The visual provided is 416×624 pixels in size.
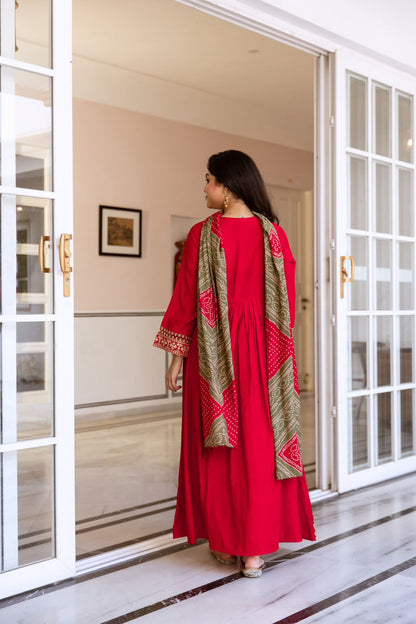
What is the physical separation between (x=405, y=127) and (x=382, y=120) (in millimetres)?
257

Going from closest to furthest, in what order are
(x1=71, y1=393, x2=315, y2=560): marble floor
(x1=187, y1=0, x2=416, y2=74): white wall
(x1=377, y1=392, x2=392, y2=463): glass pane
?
(x1=71, y1=393, x2=315, y2=560): marble floor, (x1=187, y1=0, x2=416, y2=74): white wall, (x1=377, y1=392, x2=392, y2=463): glass pane

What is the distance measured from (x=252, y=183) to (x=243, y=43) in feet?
9.70

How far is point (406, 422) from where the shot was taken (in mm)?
4023

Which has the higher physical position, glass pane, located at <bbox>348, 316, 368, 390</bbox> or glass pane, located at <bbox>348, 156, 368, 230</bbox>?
glass pane, located at <bbox>348, 156, 368, 230</bbox>

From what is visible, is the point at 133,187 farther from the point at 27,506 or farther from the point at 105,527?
Answer: the point at 27,506

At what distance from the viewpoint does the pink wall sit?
572cm

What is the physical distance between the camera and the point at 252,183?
2.51 meters

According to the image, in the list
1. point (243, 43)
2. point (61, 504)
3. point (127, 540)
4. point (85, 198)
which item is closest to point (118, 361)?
point (85, 198)

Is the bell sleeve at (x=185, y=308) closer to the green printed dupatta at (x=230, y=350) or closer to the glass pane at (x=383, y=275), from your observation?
the green printed dupatta at (x=230, y=350)

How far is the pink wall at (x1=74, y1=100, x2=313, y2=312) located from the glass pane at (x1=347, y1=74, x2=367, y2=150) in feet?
8.83

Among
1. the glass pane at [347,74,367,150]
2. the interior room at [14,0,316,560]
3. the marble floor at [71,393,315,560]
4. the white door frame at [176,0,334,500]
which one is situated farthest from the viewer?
the interior room at [14,0,316,560]

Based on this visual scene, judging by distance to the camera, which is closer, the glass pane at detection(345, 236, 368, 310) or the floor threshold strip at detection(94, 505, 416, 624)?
the floor threshold strip at detection(94, 505, 416, 624)

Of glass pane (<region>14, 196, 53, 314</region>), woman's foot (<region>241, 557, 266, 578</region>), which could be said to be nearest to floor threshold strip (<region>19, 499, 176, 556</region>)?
woman's foot (<region>241, 557, 266, 578</region>)

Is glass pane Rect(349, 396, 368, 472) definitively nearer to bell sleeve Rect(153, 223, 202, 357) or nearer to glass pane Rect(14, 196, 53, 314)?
bell sleeve Rect(153, 223, 202, 357)
